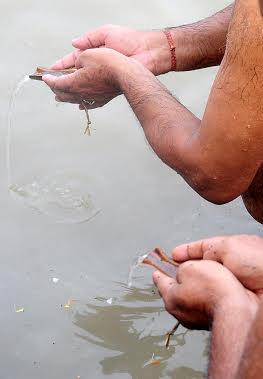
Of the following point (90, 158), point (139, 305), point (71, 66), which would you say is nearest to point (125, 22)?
point (90, 158)

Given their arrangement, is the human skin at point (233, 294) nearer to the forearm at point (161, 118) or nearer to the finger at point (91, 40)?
the forearm at point (161, 118)

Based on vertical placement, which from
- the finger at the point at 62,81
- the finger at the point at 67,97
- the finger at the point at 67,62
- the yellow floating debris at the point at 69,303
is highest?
the finger at the point at 67,62

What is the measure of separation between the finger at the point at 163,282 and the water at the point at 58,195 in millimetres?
1294

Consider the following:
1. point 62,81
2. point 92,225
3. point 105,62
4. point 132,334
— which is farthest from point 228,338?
point 92,225

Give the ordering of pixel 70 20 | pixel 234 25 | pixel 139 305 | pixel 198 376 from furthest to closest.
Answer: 1. pixel 70 20
2. pixel 139 305
3. pixel 198 376
4. pixel 234 25

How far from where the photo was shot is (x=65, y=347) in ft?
10.6

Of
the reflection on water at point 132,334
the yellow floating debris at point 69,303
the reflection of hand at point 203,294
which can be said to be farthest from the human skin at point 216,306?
the yellow floating debris at point 69,303

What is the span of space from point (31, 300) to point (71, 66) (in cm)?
105

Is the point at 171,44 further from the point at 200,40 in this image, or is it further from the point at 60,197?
the point at 60,197

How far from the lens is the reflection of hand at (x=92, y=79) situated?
327cm

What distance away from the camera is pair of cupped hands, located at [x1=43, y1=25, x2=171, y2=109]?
10.7ft

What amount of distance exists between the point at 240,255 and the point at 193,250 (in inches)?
9.3

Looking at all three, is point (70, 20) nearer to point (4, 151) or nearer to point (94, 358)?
point (4, 151)

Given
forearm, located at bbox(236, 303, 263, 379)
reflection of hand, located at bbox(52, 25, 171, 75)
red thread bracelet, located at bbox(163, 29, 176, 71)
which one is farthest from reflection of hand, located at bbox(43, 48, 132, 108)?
forearm, located at bbox(236, 303, 263, 379)
